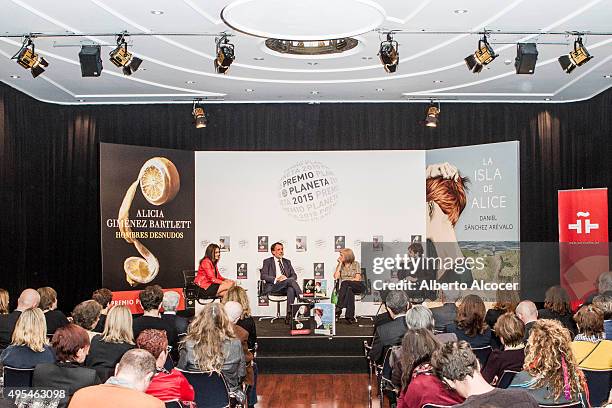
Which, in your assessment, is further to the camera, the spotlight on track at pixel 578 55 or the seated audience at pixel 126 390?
the spotlight on track at pixel 578 55

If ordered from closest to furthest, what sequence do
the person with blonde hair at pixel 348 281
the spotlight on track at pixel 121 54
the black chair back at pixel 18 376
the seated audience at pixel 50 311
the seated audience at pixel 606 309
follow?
the black chair back at pixel 18 376 → the seated audience at pixel 606 309 → the seated audience at pixel 50 311 → the spotlight on track at pixel 121 54 → the person with blonde hair at pixel 348 281

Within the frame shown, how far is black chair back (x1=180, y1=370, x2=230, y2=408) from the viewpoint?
5059mm

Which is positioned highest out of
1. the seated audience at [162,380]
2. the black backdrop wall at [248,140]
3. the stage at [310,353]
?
the black backdrop wall at [248,140]

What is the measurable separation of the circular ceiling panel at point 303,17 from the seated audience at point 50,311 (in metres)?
3.26

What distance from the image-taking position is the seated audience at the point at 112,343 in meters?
5.29

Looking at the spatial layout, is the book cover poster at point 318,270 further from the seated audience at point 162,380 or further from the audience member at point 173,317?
the seated audience at point 162,380

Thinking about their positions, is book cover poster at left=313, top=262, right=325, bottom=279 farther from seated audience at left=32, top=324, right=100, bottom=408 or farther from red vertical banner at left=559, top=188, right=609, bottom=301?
seated audience at left=32, top=324, right=100, bottom=408

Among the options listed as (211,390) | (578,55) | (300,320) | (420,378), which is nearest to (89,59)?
(300,320)

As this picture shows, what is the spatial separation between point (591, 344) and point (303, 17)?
3.80 m

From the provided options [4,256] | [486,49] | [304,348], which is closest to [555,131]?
[486,49]

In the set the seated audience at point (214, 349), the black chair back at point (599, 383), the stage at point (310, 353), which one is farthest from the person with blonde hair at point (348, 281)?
the black chair back at point (599, 383)

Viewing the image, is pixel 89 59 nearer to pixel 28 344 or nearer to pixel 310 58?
pixel 310 58

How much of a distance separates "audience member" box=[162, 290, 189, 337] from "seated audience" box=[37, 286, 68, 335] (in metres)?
1.03

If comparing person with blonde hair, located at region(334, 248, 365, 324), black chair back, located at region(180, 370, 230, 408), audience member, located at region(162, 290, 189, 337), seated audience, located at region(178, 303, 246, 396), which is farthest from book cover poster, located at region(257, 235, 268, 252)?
black chair back, located at region(180, 370, 230, 408)
